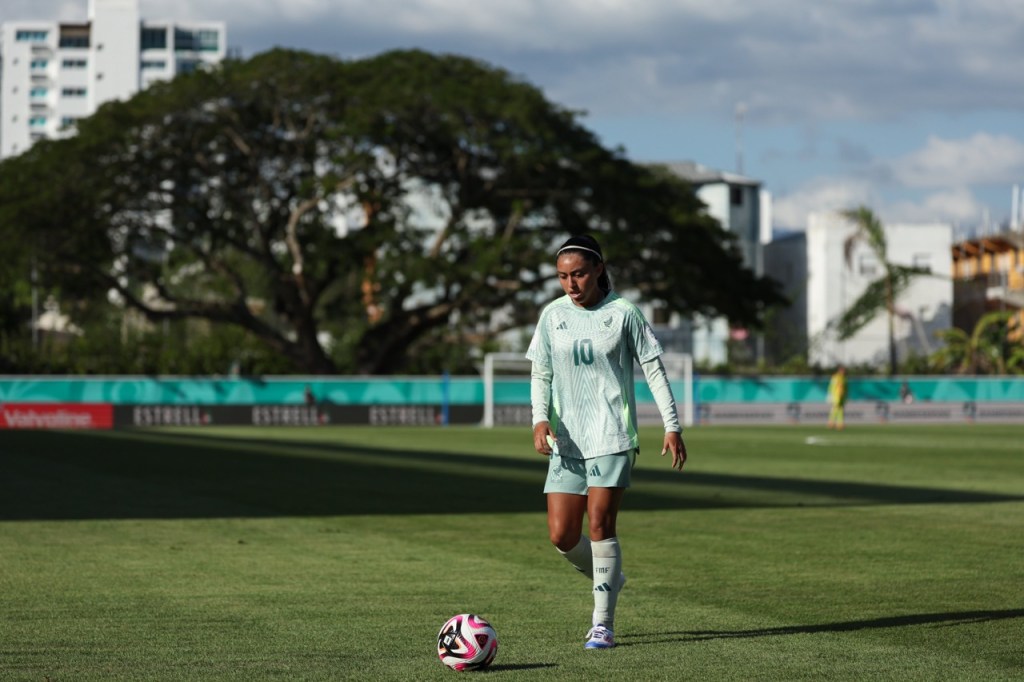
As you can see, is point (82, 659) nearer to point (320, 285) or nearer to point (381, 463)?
point (381, 463)

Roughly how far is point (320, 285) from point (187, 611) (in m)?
49.5

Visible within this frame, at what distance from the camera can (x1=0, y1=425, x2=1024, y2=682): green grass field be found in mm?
7172

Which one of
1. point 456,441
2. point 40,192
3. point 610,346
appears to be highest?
point 40,192

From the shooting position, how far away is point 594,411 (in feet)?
24.9

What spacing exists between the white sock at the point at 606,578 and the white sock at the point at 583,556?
10cm

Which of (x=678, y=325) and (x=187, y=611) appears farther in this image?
(x=678, y=325)

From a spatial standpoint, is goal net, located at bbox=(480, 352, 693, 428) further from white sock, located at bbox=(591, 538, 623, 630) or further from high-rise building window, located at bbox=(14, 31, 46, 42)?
high-rise building window, located at bbox=(14, 31, 46, 42)

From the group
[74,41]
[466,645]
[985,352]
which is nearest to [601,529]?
[466,645]

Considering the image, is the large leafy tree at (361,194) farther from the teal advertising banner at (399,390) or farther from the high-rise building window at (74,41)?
the high-rise building window at (74,41)

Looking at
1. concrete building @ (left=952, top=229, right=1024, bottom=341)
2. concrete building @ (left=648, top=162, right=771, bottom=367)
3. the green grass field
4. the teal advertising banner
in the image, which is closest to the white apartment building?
concrete building @ (left=648, top=162, right=771, bottom=367)

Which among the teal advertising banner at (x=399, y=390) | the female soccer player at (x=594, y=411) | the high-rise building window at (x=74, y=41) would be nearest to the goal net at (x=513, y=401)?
the teal advertising banner at (x=399, y=390)

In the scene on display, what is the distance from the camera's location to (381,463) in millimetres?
26328

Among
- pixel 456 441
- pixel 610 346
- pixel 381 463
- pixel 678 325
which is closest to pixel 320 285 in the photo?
pixel 456 441

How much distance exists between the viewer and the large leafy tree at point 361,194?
1993 inches
